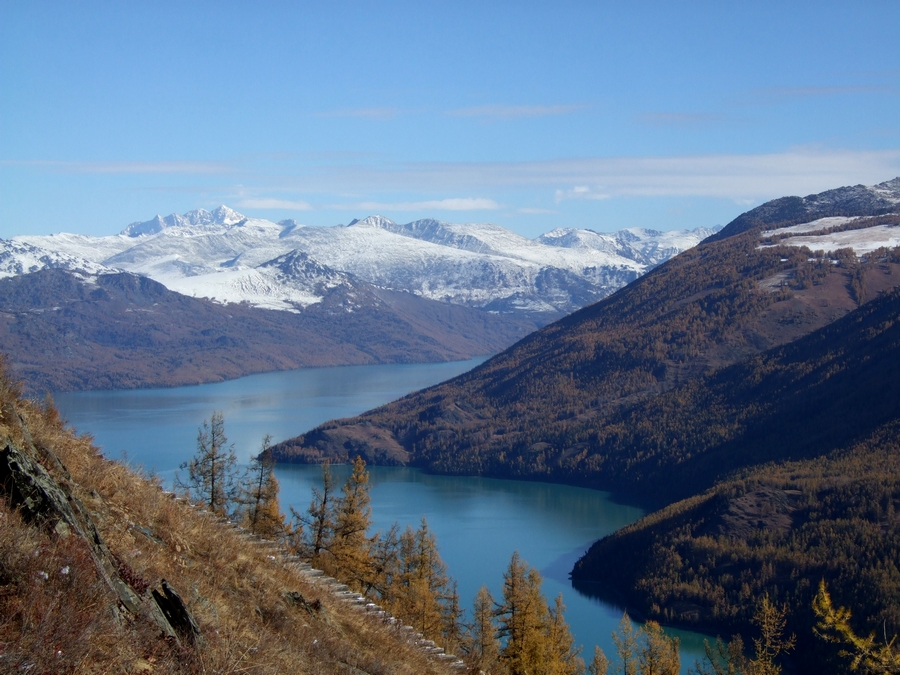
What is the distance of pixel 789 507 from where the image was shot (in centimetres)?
8362

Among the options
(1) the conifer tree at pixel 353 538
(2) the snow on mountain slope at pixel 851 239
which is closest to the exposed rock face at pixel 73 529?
(1) the conifer tree at pixel 353 538

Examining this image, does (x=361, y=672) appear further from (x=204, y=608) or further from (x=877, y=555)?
(x=877, y=555)

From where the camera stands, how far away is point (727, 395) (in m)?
Answer: 132

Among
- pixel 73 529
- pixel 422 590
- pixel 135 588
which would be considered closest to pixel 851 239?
pixel 422 590

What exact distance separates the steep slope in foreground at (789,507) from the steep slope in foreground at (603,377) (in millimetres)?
12191

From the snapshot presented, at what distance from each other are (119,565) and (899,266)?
178 m

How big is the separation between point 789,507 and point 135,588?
274 feet

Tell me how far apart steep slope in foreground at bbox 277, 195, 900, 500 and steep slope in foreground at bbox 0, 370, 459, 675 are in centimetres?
11214

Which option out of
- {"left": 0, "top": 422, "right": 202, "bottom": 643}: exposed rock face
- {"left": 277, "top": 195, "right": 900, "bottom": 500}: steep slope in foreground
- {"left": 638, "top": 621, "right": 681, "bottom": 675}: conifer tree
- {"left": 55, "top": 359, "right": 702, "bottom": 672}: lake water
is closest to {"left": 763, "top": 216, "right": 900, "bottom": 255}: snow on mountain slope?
{"left": 277, "top": 195, "right": 900, "bottom": 500}: steep slope in foreground

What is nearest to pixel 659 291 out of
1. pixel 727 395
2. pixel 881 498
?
pixel 727 395

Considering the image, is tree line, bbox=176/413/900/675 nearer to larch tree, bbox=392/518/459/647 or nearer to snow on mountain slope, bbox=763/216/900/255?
larch tree, bbox=392/518/459/647

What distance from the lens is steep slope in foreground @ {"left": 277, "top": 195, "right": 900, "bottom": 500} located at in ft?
458

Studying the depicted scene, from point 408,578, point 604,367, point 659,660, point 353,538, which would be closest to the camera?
point 353,538

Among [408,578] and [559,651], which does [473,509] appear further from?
[559,651]
